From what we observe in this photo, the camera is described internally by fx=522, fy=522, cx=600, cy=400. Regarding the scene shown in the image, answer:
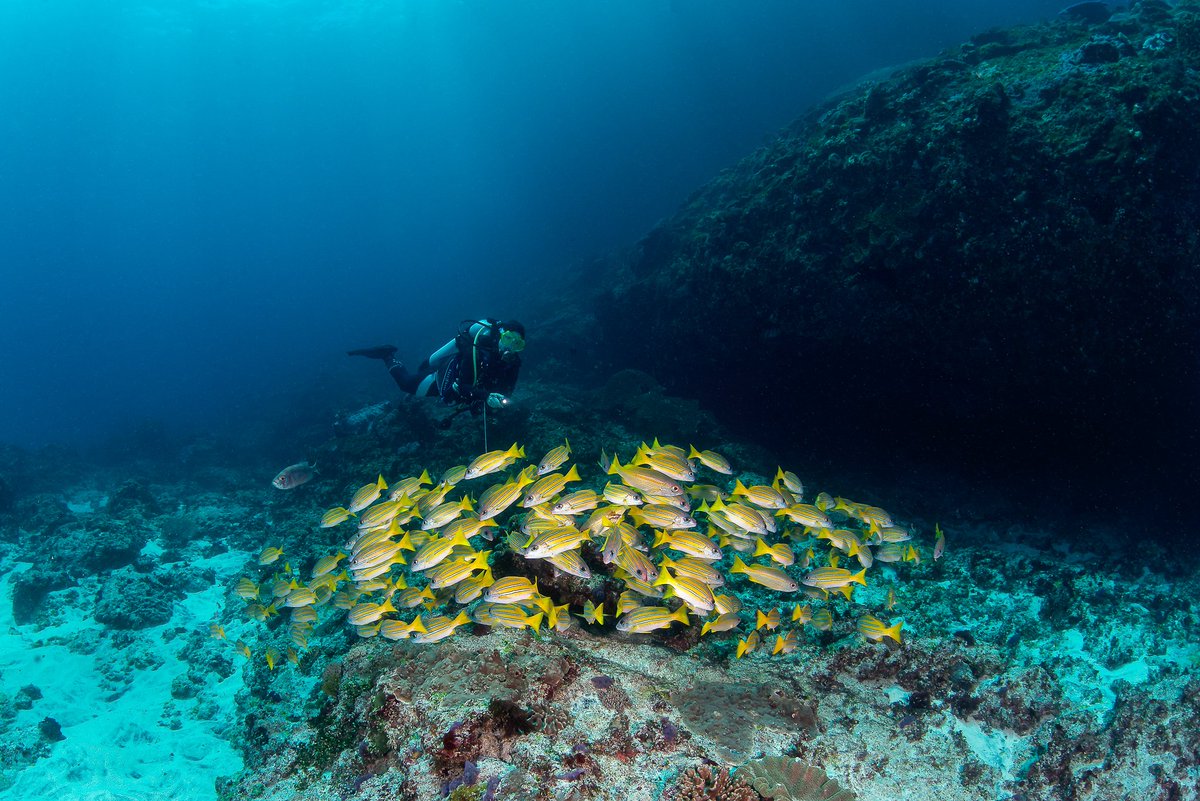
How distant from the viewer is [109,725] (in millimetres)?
6676

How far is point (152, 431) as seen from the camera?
25000 millimetres

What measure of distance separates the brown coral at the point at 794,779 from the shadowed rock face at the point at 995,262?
26.7 ft

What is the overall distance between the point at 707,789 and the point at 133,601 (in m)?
10.8

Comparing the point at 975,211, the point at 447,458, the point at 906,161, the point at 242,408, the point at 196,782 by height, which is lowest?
the point at 242,408

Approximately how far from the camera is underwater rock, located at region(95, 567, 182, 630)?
874 centimetres

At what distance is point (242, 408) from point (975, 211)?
40754 millimetres

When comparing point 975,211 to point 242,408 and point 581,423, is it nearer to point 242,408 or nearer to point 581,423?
point 581,423

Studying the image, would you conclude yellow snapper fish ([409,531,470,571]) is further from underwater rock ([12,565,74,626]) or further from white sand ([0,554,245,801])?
underwater rock ([12,565,74,626])

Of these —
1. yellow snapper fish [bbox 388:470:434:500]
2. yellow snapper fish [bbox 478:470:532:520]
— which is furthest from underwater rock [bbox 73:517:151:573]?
yellow snapper fish [bbox 478:470:532:520]

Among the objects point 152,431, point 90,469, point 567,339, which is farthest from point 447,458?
point 152,431

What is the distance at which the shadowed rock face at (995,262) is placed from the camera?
746cm

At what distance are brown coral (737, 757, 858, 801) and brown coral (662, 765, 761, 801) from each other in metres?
0.18

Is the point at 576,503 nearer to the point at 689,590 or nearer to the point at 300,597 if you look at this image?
the point at 689,590

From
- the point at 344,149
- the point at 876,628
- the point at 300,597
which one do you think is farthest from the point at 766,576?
the point at 344,149
